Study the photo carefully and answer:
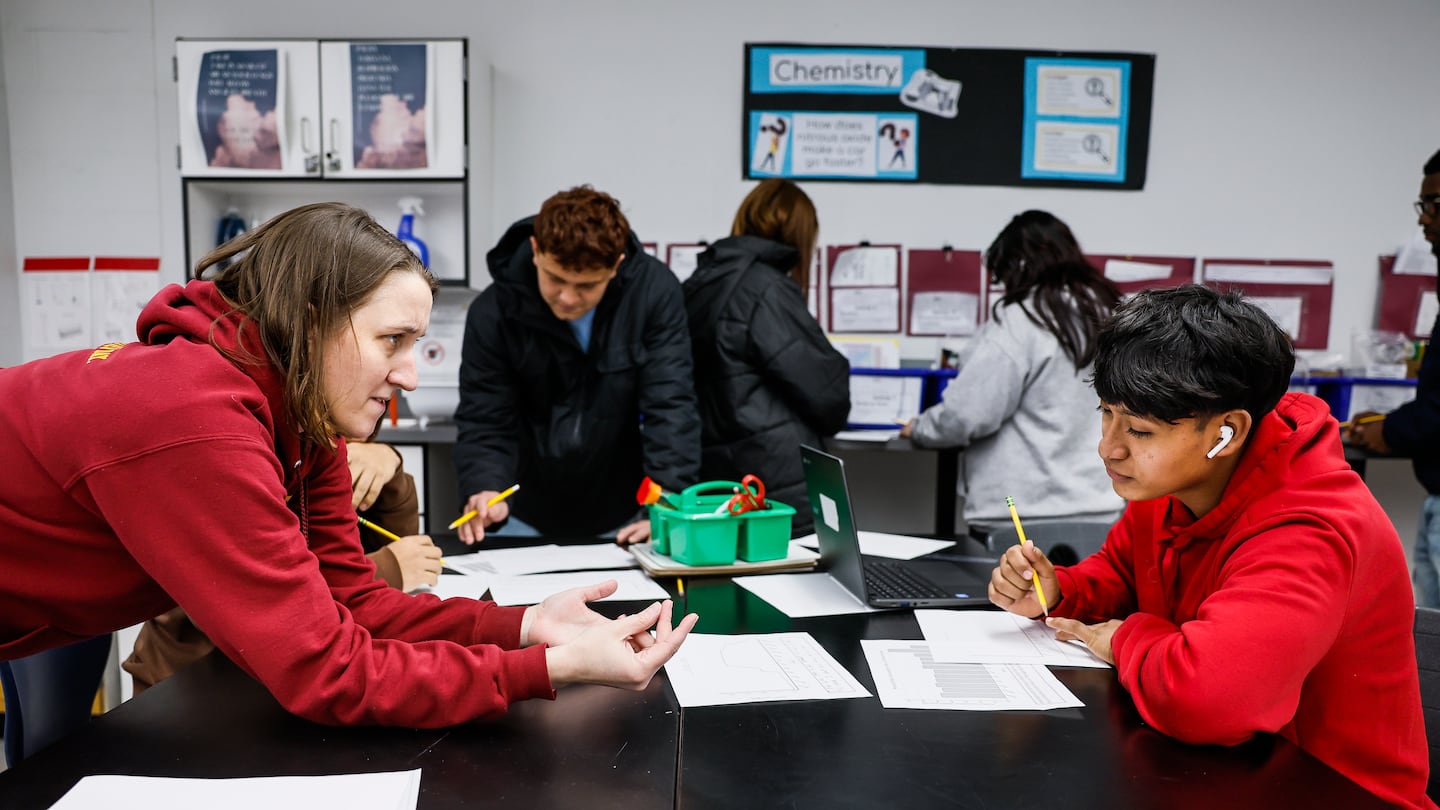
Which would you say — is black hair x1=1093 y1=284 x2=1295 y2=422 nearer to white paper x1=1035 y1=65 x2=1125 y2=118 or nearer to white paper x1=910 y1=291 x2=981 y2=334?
white paper x1=910 y1=291 x2=981 y2=334

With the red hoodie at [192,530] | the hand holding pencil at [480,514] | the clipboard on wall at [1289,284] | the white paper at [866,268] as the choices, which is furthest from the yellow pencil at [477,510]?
the clipboard on wall at [1289,284]

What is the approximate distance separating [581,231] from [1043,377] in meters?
1.11

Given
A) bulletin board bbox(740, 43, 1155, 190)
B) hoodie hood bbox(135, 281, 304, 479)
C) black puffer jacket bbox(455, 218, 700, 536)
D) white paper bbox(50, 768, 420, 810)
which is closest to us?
white paper bbox(50, 768, 420, 810)

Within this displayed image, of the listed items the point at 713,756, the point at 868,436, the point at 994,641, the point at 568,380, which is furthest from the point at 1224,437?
the point at 868,436

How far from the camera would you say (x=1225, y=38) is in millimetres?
3443

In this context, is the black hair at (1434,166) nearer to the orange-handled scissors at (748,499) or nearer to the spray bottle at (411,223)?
the orange-handled scissors at (748,499)

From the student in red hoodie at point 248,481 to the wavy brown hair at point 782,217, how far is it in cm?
145

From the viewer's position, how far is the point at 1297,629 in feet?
3.10

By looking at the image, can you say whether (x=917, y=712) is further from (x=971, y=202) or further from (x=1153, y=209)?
(x=1153, y=209)

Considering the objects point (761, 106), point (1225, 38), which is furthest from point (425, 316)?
point (1225, 38)

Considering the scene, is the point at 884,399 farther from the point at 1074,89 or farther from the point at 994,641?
the point at 994,641

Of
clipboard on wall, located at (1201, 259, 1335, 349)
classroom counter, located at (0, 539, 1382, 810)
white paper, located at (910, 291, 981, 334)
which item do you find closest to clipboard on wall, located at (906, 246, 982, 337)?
white paper, located at (910, 291, 981, 334)

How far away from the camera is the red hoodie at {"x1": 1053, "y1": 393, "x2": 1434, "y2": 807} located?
36.8 inches

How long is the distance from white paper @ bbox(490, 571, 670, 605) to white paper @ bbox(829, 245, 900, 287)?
2.14 m
